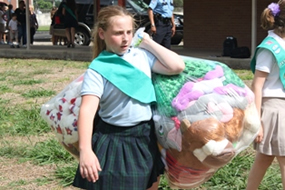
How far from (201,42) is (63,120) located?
14254 millimetres

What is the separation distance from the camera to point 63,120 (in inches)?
122

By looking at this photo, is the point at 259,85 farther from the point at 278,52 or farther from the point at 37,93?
the point at 37,93

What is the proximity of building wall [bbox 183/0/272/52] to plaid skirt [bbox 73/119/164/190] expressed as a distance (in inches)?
515

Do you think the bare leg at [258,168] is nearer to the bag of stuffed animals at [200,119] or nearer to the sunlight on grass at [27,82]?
the bag of stuffed animals at [200,119]

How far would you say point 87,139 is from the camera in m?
2.74

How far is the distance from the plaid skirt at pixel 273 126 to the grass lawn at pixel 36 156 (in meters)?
0.81

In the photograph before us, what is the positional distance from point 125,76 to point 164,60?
8.8 inches

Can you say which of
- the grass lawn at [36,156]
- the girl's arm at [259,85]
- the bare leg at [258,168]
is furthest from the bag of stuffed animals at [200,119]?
the grass lawn at [36,156]

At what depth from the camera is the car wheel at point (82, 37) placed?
1884 centimetres

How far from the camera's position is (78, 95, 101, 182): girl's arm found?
105 inches

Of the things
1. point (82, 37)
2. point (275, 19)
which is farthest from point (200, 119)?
point (82, 37)

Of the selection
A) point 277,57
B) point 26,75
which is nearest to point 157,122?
point 277,57

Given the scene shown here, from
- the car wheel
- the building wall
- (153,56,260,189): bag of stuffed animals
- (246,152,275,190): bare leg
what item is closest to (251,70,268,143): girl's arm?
(246,152,275,190): bare leg

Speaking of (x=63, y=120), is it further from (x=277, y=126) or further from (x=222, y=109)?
(x=277, y=126)
